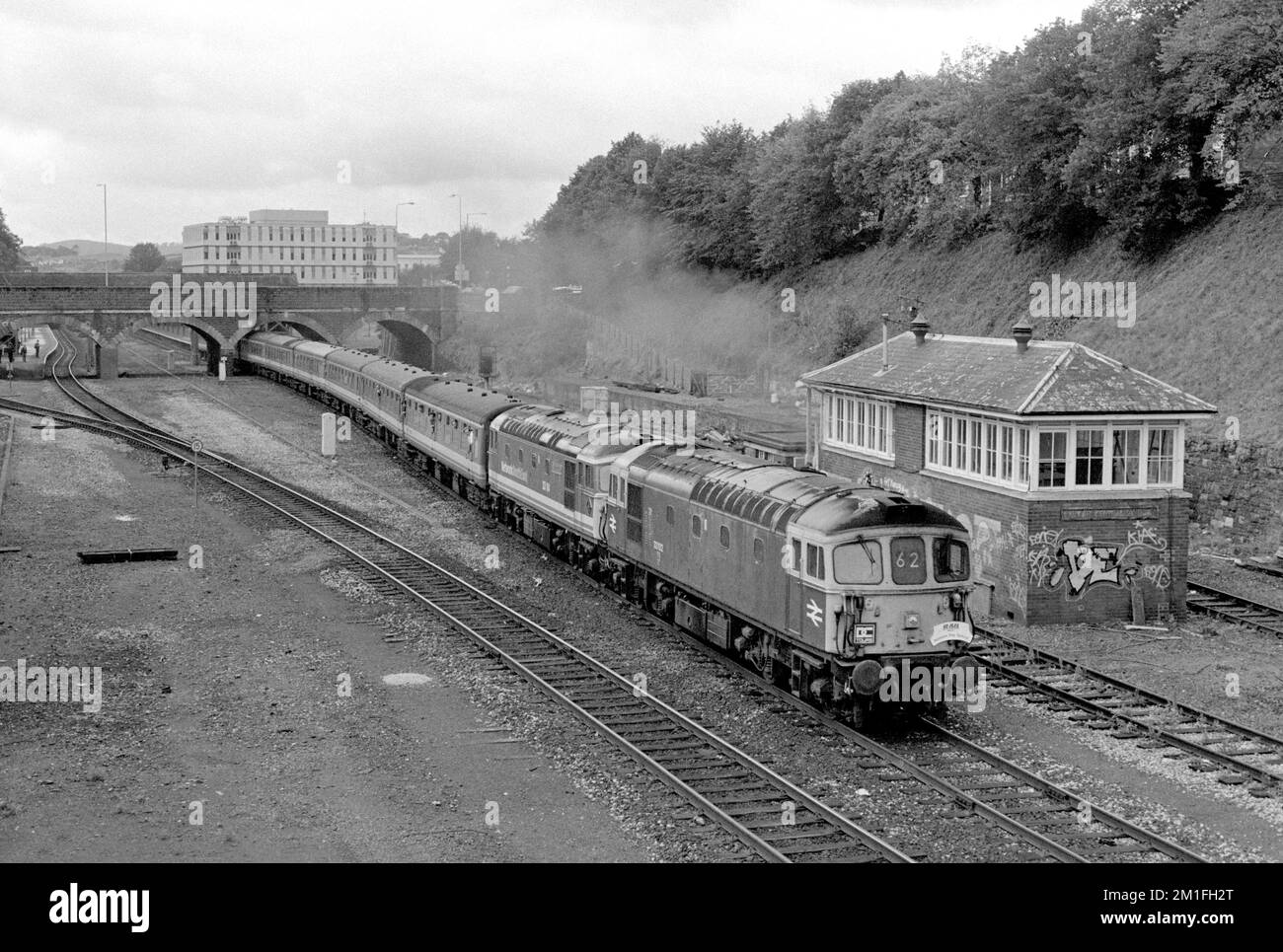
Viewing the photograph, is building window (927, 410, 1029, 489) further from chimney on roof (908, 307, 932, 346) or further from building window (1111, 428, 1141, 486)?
chimney on roof (908, 307, 932, 346)

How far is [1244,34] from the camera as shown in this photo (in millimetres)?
42750

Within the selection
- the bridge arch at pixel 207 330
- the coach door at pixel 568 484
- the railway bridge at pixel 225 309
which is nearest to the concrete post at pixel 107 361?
the railway bridge at pixel 225 309

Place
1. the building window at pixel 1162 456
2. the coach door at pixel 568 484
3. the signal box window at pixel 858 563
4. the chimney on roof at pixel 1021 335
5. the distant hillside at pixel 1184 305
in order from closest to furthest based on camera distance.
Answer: the signal box window at pixel 858 563, the building window at pixel 1162 456, the chimney on roof at pixel 1021 335, the coach door at pixel 568 484, the distant hillside at pixel 1184 305

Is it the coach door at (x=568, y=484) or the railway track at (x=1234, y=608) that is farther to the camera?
the coach door at (x=568, y=484)

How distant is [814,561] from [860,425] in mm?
14983

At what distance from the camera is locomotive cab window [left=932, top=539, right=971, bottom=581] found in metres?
19.6

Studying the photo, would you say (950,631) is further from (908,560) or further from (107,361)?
(107,361)

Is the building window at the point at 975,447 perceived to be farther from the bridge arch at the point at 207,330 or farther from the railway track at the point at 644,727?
the bridge arch at the point at 207,330

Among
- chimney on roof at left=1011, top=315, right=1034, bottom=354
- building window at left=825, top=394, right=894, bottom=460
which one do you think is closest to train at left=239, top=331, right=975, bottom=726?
building window at left=825, top=394, right=894, bottom=460

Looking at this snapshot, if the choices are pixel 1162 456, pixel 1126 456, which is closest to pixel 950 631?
pixel 1126 456

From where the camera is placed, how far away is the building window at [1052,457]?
1070 inches

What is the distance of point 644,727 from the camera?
66.6 feet

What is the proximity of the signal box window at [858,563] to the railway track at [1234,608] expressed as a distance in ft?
36.5

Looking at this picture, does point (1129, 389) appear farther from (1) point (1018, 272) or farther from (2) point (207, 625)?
(1) point (1018, 272)
